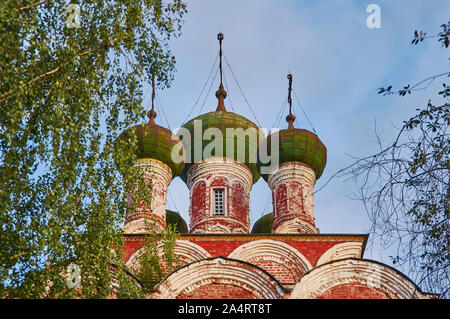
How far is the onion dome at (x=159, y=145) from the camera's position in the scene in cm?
1539

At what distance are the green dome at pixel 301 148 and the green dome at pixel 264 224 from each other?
7.37 feet

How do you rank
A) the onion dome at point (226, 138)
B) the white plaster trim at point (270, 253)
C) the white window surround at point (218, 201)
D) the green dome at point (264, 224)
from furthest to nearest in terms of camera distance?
the green dome at point (264, 224)
the onion dome at point (226, 138)
the white window surround at point (218, 201)
the white plaster trim at point (270, 253)

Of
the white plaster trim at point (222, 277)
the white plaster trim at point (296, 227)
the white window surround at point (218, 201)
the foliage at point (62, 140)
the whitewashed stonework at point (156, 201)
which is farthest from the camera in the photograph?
the white window surround at point (218, 201)

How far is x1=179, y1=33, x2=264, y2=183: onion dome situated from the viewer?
15992mm

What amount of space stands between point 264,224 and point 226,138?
117 inches

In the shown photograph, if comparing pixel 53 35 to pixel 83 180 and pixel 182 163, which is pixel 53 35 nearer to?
pixel 83 180

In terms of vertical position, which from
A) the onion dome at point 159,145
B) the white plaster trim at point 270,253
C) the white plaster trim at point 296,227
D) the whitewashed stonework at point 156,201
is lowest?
the white plaster trim at point 270,253

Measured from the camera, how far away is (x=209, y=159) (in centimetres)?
1589

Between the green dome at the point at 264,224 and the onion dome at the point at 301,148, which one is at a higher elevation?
the onion dome at the point at 301,148

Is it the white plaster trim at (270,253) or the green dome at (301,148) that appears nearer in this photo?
the white plaster trim at (270,253)

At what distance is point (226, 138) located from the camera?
1599 centimetres

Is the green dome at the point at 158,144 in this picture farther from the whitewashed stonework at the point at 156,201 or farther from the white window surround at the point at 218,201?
the white window surround at the point at 218,201

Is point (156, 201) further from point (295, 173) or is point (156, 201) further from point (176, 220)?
point (295, 173)

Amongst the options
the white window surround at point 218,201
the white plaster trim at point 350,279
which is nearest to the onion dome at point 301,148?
the white window surround at point 218,201
